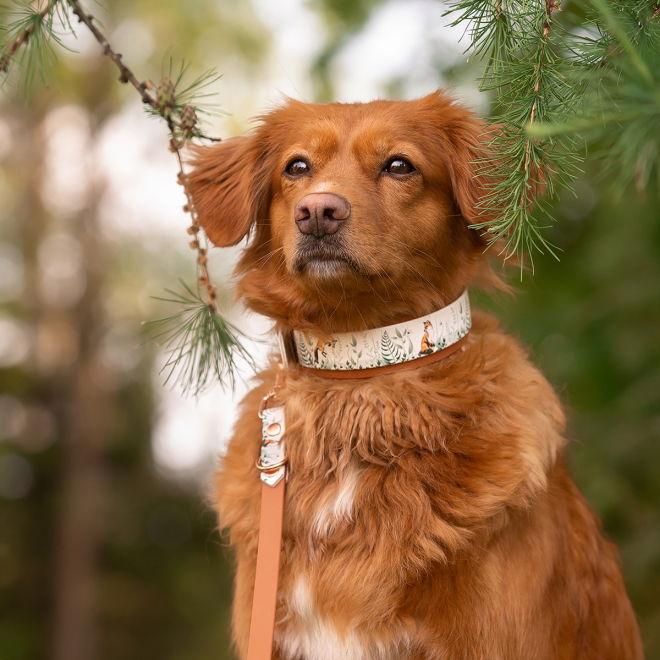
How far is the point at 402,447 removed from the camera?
2609 mm

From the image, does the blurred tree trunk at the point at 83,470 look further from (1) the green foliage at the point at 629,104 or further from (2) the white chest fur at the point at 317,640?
(1) the green foliage at the point at 629,104

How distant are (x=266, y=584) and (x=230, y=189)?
147cm

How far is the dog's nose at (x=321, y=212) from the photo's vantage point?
2527 mm

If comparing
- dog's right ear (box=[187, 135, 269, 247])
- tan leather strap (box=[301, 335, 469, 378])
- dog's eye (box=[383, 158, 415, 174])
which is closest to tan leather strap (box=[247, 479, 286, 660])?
tan leather strap (box=[301, 335, 469, 378])

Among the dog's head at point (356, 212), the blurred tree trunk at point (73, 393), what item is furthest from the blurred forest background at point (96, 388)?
the dog's head at point (356, 212)

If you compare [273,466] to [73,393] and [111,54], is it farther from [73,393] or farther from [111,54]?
[73,393]

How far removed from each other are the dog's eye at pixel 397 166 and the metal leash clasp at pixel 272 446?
33.4 inches

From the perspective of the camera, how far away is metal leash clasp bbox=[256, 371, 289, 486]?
257 cm

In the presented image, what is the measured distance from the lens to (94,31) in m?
2.54

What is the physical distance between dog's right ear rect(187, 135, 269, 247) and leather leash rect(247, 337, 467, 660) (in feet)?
1.64

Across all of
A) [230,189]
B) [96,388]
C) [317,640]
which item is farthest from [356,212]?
[96,388]

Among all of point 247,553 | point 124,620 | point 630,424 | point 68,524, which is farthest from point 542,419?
point 124,620

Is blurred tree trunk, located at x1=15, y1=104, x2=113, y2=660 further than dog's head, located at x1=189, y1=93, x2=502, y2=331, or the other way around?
blurred tree trunk, located at x1=15, y1=104, x2=113, y2=660

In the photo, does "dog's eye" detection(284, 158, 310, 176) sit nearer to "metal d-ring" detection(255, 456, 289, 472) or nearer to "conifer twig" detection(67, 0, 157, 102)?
"conifer twig" detection(67, 0, 157, 102)
